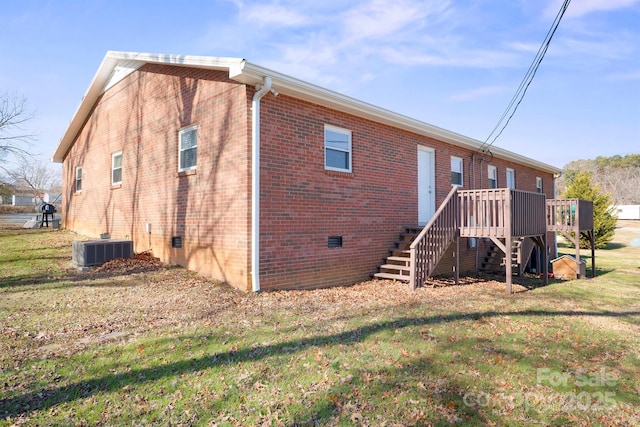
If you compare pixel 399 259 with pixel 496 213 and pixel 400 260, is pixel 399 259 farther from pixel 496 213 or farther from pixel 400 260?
pixel 496 213

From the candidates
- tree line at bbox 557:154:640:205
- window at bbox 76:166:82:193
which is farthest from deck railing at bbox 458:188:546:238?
tree line at bbox 557:154:640:205

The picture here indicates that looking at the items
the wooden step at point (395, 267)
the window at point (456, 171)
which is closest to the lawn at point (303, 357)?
the wooden step at point (395, 267)

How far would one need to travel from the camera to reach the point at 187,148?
902 cm

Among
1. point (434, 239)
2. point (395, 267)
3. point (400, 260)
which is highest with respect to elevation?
point (434, 239)

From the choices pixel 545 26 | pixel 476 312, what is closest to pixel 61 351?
pixel 476 312

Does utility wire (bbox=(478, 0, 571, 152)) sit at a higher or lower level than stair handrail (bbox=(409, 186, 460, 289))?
higher

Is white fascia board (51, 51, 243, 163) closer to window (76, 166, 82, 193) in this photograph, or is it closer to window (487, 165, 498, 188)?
window (76, 166, 82, 193)

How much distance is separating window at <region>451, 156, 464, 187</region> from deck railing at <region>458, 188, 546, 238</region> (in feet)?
9.99

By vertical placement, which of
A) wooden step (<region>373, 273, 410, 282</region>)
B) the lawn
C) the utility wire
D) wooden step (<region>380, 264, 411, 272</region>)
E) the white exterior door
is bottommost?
the lawn

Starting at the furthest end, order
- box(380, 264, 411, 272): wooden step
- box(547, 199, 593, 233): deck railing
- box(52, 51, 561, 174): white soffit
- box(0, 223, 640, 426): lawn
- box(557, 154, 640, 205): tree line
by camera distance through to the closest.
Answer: box(557, 154, 640, 205): tree line < box(547, 199, 593, 233): deck railing < box(380, 264, 411, 272): wooden step < box(52, 51, 561, 174): white soffit < box(0, 223, 640, 426): lawn

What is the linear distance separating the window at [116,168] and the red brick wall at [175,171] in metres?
0.20

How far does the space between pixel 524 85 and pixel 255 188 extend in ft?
25.6

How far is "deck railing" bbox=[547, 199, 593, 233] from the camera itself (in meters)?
12.4

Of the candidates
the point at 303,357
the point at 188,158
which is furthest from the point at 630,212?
the point at 303,357
